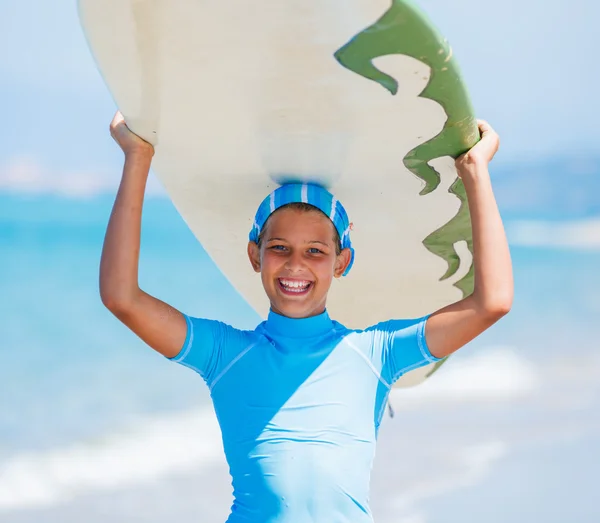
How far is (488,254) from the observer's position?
195 cm

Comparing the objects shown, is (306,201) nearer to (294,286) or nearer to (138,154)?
(294,286)

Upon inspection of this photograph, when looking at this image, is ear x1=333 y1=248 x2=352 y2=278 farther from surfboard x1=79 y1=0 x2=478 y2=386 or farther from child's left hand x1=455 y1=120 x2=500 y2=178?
child's left hand x1=455 y1=120 x2=500 y2=178

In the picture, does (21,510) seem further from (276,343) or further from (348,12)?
(348,12)

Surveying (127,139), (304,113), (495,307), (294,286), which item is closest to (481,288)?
(495,307)

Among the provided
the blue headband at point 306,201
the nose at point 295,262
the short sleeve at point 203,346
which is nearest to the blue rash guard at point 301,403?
the short sleeve at point 203,346

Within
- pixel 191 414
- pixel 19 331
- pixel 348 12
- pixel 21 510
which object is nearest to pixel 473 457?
pixel 191 414

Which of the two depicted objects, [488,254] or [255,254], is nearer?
[488,254]

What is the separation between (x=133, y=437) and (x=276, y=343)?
19.2 ft

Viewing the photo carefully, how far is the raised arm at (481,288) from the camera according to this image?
1916 mm

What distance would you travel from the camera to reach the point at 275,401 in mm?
1978

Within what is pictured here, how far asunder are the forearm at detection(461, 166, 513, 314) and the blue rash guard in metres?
0.17

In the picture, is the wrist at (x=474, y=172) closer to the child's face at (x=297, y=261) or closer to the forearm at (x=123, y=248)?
the child's face at (x=297, y=261)

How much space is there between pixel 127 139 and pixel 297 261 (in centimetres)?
53

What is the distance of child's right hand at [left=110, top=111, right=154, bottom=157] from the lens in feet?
6.88
